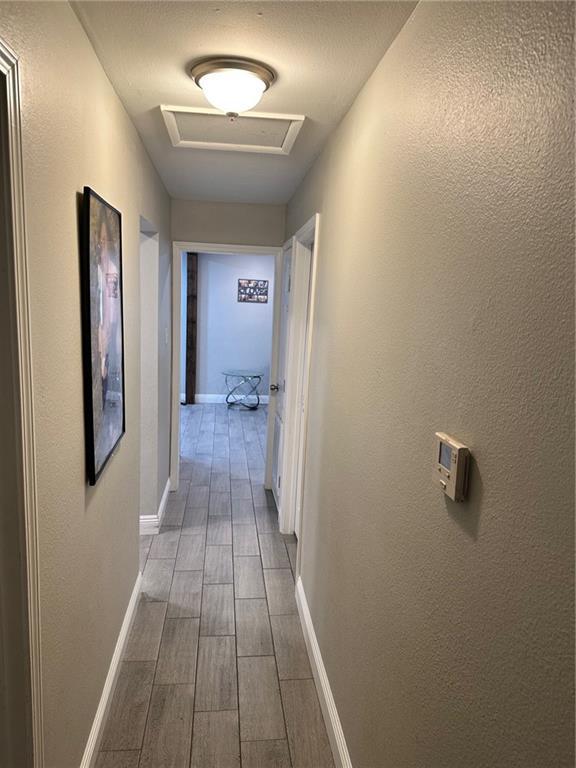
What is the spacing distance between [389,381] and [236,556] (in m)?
2.33

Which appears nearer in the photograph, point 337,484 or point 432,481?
point 432,481

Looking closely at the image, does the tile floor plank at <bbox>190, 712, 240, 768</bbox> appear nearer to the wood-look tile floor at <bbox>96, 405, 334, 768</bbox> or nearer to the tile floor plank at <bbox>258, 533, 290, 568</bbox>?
the wood-look tile floor at <bbox>96, 405, 334, 768</bbox>

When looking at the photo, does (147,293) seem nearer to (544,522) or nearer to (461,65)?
(461,65)

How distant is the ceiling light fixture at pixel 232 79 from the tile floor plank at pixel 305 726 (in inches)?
90.7

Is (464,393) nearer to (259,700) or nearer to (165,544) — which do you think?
(259,700)

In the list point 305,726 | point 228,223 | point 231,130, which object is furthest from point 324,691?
point 228,223

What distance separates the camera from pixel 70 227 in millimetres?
1430

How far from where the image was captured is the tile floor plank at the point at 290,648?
7.86 ft

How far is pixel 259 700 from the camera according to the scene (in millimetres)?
2223

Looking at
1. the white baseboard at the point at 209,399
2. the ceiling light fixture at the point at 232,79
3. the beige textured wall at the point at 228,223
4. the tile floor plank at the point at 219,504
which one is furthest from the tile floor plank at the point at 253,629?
the white baseboard at the point at 209,399

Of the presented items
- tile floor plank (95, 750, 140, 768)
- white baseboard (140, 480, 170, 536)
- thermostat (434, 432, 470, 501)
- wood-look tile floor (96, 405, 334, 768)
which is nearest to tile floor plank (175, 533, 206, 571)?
wood-look tile floor (96, 405, 334, 768)

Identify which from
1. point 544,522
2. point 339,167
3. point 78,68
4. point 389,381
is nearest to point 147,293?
point 339,167

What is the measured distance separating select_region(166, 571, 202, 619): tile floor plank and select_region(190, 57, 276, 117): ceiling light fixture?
2394mm

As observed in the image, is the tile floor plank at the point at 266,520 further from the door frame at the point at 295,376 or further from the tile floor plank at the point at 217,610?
the tile floor plank at the point at 217,610
